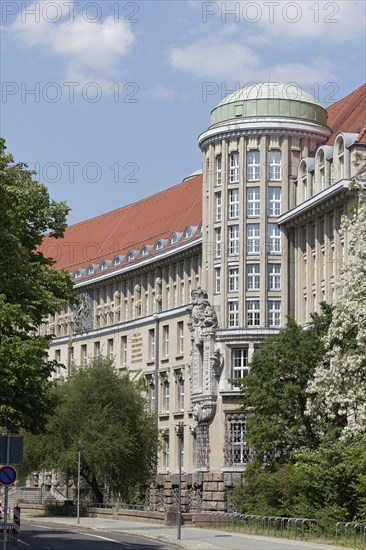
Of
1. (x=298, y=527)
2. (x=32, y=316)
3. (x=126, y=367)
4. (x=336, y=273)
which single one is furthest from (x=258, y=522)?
(x=126, y=367)

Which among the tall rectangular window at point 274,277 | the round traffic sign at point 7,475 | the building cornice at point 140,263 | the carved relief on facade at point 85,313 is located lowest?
the round traffic sign at point 7,475

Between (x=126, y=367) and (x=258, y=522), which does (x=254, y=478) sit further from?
(x=126, y=367)

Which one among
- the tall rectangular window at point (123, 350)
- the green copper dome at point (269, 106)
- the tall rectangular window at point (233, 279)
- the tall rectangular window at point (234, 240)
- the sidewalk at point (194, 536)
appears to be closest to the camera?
the sidewalk at point (194, 536)

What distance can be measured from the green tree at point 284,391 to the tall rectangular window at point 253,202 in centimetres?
1627

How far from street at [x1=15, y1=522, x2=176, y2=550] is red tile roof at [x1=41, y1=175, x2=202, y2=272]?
1426 inches

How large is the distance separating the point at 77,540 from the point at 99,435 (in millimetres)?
27145

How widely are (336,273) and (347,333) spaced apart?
27595 mm

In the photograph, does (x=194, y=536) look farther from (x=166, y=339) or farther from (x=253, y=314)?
(x=166, y=339)

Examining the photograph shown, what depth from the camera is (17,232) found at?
41.2 metres

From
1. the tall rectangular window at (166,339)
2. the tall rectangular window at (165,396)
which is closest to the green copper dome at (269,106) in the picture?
the tall rectangular window at (166,339)

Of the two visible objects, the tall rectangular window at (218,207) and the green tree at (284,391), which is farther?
the tall rectangular window at (218,207)

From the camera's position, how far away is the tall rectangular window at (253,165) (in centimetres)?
7544

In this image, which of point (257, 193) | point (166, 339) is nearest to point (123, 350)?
point (166, 339)

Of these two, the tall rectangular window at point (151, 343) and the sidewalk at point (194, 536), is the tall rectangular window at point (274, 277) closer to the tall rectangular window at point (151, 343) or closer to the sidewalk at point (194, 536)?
the sidewalk at point (194, 536)
